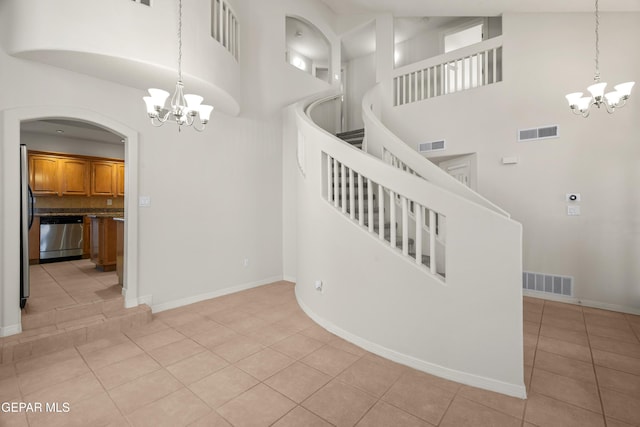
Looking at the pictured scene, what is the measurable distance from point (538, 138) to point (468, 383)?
11.7ft

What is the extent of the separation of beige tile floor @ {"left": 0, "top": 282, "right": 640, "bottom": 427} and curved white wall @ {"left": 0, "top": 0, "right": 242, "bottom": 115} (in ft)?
9.03

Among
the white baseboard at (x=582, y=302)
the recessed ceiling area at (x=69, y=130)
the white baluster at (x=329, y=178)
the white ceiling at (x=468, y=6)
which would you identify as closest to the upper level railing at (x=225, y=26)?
the white baluster at (x=329, y=178)

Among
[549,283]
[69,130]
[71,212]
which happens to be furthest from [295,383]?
[71,212]

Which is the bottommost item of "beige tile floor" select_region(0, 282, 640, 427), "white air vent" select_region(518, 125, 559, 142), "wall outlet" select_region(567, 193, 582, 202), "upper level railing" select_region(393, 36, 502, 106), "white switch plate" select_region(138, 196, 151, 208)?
"beige tile floor" select_region(0, 282, 640, 427)

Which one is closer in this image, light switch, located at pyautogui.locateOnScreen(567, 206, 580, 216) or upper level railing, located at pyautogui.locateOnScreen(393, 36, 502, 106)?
light switch, located at pyautogui.locateOnScreen(567, 206, 580, 216)

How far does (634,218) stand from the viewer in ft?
11.5

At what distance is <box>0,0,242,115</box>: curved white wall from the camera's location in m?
2.47

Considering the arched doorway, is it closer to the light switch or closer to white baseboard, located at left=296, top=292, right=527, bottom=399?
white baseboard, located at left=296, top=292, right=527, bottom=399

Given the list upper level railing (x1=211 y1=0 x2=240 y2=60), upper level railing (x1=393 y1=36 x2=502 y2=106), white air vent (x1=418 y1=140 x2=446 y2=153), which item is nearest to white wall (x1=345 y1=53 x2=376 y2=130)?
upper level railing (x1=393 y1=36 x2=502 y2=106)

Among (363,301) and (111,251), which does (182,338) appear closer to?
(363,301)

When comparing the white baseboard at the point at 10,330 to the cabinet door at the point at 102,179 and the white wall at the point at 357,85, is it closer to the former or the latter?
the cabinet door at the point at 102,179

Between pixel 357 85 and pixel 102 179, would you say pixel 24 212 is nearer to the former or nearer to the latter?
pixel 102 179

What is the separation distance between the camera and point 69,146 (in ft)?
21.2

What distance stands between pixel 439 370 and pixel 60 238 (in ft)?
24.3
